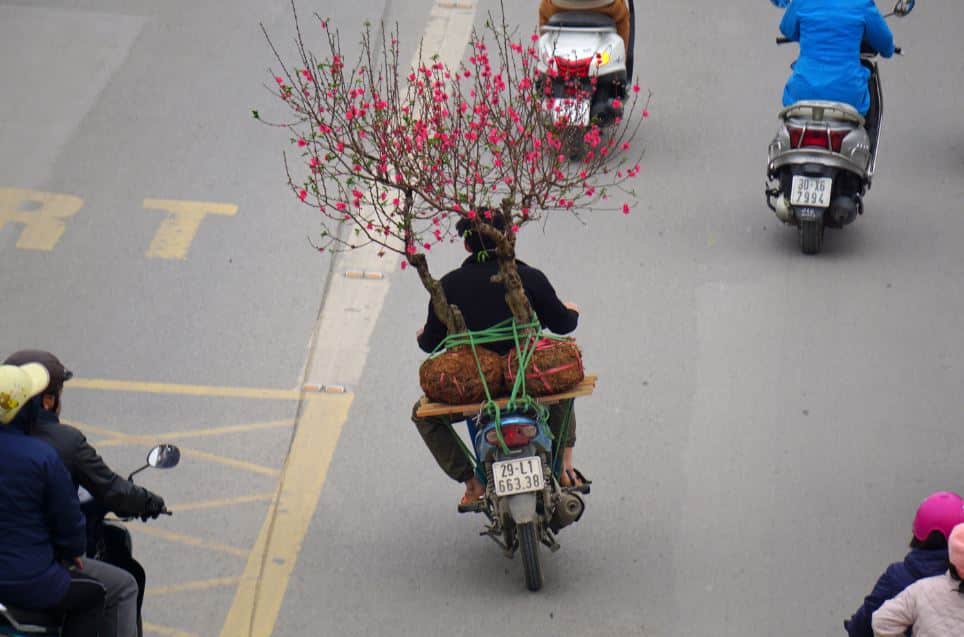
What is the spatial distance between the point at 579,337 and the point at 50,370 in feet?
13.9

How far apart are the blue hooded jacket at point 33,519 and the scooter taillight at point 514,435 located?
1835 millimetres

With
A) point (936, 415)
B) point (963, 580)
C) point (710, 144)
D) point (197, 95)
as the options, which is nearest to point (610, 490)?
point (936, 415)

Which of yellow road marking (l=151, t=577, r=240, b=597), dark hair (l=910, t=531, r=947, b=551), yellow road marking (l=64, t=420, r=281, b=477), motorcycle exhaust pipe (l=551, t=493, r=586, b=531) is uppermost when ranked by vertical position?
dark hair (l=910, t=531, r=947, b=551)

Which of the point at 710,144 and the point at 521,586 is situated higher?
the point at 710,144

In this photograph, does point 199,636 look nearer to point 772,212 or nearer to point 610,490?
point 610,490

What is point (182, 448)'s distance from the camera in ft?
28.3

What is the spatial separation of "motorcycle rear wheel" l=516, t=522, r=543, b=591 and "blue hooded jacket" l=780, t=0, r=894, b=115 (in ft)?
14.3

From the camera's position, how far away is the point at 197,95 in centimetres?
1262

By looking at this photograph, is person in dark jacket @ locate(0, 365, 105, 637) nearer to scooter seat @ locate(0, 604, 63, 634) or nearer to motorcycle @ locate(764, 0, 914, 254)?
scooter seat @ locate(0, 604, 63, 634)

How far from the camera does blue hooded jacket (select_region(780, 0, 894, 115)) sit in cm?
1039

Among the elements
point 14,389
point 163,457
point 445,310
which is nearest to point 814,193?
point 445,310

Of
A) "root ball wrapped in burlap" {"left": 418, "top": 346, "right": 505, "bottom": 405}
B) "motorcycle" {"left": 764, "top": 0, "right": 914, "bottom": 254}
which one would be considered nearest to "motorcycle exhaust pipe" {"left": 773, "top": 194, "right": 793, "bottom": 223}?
"motorcycle" {"left": 764, "top": 0, "right": 914, "bottom": 254}

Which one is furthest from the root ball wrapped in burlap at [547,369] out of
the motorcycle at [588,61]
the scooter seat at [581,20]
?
the scooter seat at [581,20]

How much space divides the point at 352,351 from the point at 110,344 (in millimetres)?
1406
